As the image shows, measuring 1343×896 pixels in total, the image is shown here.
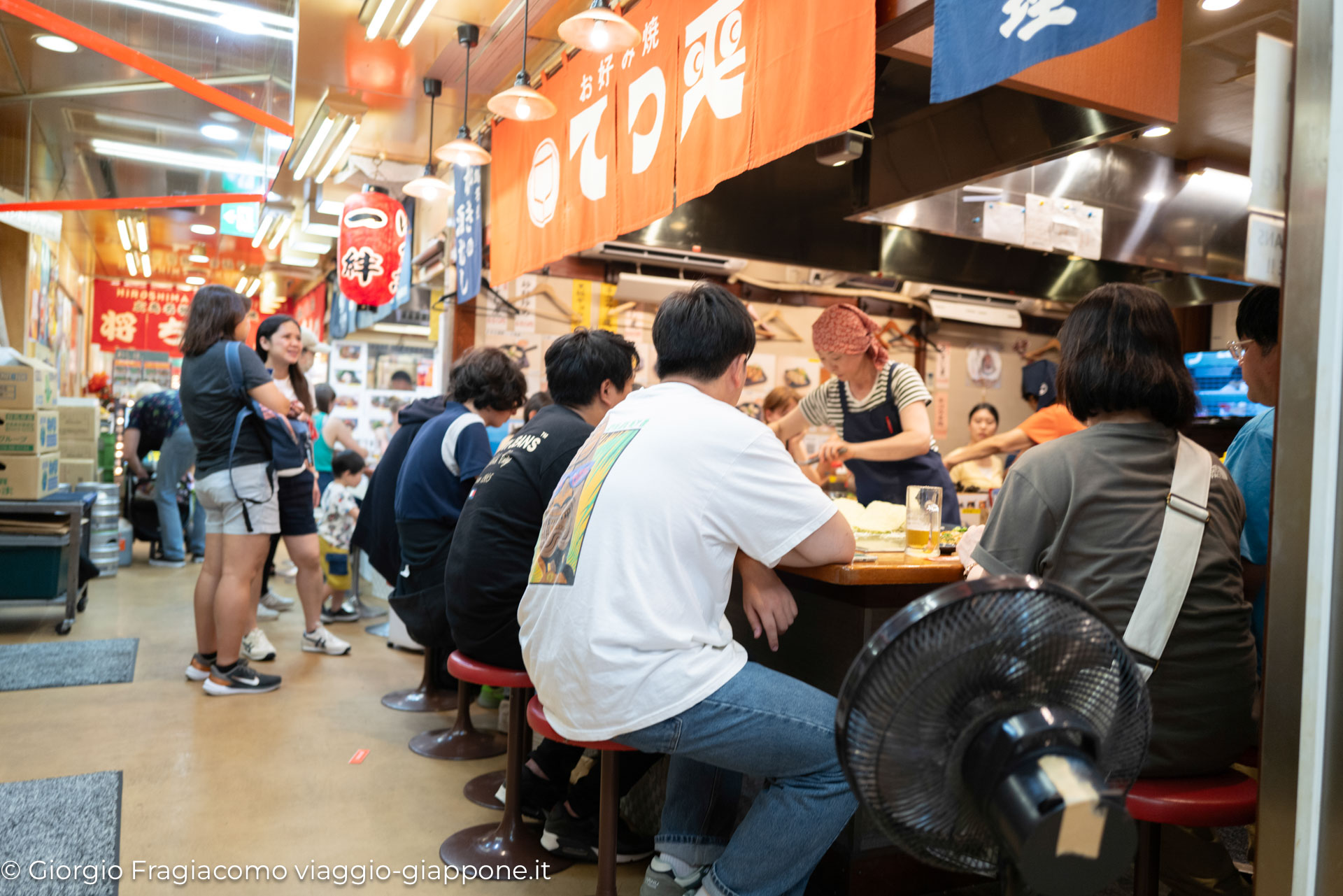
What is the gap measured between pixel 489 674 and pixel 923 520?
1.34 m

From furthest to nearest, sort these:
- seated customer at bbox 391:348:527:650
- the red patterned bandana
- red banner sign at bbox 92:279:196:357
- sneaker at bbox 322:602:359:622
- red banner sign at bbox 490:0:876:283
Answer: red banner sign at bbox 92:279:196:357 < sneaker at bbox 322:602:359:622 < the red patterned bandana < seated customer at bbox 391:348:527:650 < red banner sign at bbox 490:0:876:283

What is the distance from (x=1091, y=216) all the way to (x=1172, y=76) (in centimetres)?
232

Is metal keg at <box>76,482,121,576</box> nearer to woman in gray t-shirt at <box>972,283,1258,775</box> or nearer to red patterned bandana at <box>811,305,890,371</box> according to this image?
red patterned bandana at <box>811,305,890,371</box>

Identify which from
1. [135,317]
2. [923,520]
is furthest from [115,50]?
[135,317]

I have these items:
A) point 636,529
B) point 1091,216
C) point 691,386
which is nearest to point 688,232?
point 1091,216

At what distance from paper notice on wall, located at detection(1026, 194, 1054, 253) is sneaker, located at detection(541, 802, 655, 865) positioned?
385cm

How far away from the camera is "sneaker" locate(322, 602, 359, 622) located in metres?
5.82

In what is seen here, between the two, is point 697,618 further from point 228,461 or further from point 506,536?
point 228,461

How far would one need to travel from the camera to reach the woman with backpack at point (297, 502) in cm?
444

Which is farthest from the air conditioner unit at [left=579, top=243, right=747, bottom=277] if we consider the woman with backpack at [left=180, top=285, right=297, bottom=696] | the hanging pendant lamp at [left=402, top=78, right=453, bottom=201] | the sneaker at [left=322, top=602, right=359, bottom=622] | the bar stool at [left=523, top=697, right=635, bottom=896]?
the bar stool at [left=523, top=697, right=635, bottom=896]

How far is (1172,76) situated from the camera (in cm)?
292

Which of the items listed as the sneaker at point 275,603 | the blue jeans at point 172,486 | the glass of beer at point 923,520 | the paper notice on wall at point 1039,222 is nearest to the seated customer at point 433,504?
the glass of beer at point 923,520

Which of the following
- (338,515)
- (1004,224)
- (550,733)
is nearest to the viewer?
(550,733)

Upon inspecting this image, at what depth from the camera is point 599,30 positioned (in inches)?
130
